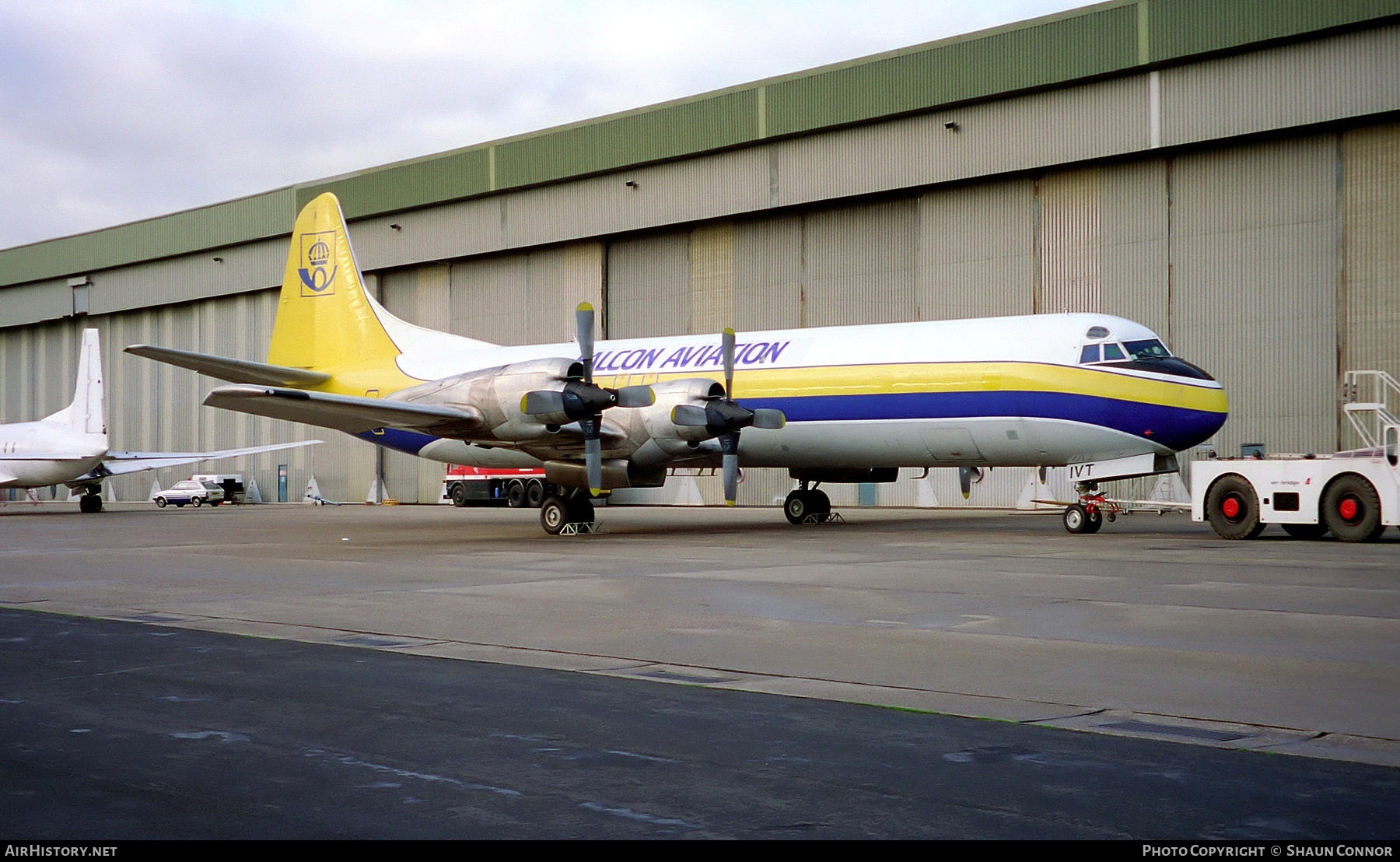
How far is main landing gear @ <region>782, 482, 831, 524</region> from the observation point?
29734 millimetres

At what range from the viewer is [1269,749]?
19.7ft

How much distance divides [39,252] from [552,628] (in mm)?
72139

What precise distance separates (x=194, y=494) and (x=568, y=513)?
37.2m

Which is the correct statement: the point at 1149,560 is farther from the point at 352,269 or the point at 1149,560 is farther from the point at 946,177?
the point at 946,177

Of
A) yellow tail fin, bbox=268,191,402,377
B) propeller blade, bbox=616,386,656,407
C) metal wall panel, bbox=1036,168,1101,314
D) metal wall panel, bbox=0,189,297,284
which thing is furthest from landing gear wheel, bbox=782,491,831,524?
metal wall panel, bbox=0,189,297,284

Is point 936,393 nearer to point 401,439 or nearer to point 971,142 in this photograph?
point 401,439

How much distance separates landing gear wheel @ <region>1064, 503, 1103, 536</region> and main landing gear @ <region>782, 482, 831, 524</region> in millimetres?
6845

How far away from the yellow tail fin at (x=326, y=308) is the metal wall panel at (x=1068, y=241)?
21.3m

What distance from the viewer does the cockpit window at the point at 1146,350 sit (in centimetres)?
2361

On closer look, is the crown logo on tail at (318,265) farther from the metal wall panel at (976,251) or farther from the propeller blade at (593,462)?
the metal wall panel at (976,251)

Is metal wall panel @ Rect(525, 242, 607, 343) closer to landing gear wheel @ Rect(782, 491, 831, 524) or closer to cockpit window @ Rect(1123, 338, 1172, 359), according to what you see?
landing gear wheel @ Rect(782, 491, 831, 524)

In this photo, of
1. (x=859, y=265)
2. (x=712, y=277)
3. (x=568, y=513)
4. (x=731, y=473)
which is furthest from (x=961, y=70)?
(x=568, y=513)

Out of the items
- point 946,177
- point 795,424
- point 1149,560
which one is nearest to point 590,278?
point 946,177

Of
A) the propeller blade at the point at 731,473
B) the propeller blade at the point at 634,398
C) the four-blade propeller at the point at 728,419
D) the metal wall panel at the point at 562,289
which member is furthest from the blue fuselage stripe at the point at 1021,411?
the metal wall panel at the point at 562,289
